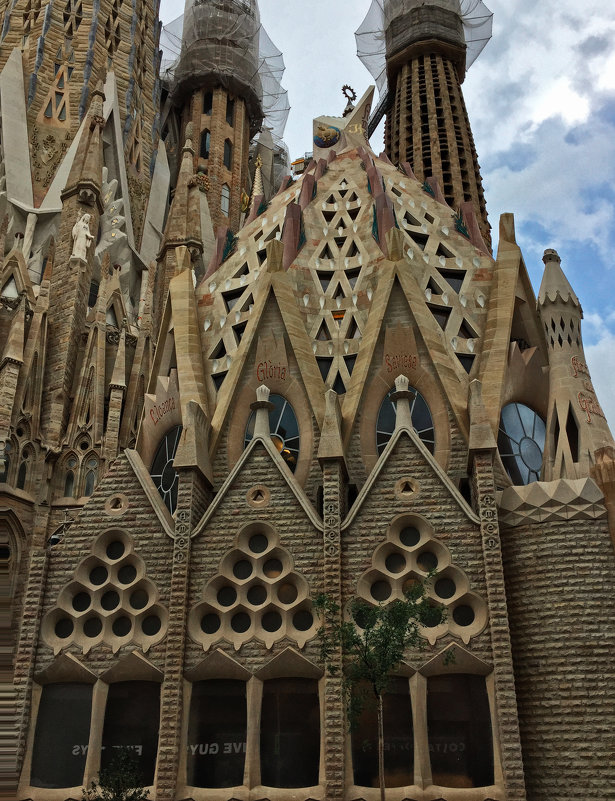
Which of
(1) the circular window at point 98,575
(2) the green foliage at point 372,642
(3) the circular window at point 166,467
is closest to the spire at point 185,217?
(3) the circular window at point 166,467

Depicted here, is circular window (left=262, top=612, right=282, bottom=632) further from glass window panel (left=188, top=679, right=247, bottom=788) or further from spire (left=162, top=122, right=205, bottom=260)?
spire (left=162, top=122, right=205, bottom=260)

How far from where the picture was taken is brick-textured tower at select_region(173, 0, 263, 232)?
40.8 m

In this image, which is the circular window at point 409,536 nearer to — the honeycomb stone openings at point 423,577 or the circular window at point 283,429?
the honeycomb stone openings at point 423,577

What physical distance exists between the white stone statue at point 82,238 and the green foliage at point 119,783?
1530 centimetres

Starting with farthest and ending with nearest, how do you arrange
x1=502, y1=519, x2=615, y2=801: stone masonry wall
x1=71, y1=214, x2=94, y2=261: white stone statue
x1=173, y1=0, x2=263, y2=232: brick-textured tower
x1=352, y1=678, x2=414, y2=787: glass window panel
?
x1=173, y1=0, x2=263, y2=232: brick-textured tower → x1=71, y1=214, x2=94, y2=261: white stone statue → x1=352, y1=678, x2=414, y2=787: glass window panel → x1=502, y1=519, x2=615, y2=801: stone masonry wall

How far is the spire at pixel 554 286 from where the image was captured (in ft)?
61.4

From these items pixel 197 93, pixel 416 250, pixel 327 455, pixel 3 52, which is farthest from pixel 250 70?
pixel 327 455

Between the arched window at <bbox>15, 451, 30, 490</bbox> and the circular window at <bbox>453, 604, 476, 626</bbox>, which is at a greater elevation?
the arched window at <bbox>15, 451, 30, 490</bbox>

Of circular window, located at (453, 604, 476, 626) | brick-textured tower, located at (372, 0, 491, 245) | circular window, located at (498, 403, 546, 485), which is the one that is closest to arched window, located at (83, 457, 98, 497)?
circular window, located at (498, 403, 546, 485)

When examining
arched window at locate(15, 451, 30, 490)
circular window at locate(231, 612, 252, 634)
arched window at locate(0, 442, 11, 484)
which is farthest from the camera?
arched window at locate(15, 451, 30, 490)

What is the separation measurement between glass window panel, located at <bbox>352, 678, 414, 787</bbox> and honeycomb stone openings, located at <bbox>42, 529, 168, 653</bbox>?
4142mm

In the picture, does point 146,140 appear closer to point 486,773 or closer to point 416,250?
point 416,250

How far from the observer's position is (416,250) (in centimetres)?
2066

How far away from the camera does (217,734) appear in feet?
46.3
